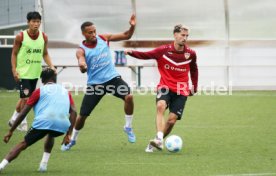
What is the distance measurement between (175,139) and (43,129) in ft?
9.33

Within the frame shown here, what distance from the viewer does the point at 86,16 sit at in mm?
A: 30750

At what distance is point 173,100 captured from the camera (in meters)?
14.1

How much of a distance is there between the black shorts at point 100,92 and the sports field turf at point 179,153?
69 centimetres

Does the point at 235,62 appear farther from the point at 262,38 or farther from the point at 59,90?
the point at 59,90

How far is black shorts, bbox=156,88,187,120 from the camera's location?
13.9m

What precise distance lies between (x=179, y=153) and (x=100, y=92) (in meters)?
1.79

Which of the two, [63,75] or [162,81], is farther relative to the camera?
[63,75]

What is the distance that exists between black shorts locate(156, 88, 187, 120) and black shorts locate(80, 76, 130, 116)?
65 centimetres

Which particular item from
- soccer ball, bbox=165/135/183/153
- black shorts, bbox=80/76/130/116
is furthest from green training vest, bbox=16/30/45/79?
soccer ball, bbox=165/135/183/153

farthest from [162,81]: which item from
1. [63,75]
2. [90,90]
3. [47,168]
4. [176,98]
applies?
[63,75]

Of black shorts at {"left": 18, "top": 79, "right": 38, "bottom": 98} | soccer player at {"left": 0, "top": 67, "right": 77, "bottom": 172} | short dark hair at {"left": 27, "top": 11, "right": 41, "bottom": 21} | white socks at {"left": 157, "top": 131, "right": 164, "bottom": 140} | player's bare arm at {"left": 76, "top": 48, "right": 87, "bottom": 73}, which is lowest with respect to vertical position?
white socks at {"left": 157, "top": 131, "right": 164, "bottom": 140}

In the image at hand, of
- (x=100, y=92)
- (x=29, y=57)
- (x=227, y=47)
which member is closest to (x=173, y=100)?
(x=100, y=92)

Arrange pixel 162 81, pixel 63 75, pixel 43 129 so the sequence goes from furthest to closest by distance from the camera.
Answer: pixel 63 75 < pixel 162 81 < pixel 43 129

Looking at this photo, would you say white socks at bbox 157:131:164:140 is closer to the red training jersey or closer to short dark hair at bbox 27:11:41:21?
the red training jersey
